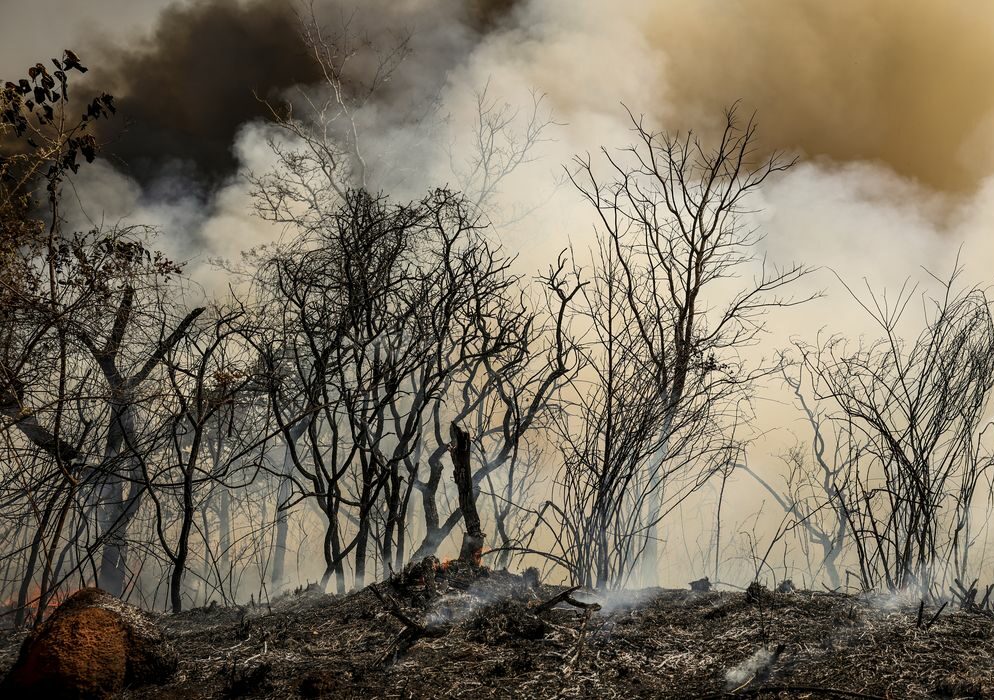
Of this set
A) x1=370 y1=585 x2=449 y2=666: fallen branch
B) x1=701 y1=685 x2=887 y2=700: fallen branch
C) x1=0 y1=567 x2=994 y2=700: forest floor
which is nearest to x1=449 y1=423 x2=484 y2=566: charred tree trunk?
x1=0 y1=567 x2=994 y2=700: forest floor

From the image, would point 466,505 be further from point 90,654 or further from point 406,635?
point 90,654

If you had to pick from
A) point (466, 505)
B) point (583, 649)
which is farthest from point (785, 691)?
point (466, 505)

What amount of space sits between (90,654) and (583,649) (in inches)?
→ 90.4

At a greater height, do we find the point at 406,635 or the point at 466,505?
the point at 466,505

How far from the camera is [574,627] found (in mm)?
3771

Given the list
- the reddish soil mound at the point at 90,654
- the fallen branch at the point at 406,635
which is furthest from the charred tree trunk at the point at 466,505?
the reddish soil mound at the point at 90,654

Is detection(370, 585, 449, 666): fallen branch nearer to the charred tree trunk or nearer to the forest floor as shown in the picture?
the forest floor

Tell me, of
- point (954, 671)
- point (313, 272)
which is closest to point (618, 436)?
point (954, 671)

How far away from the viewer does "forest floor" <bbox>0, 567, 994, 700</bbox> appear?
10.2 ft

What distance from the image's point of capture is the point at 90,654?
3348 mm

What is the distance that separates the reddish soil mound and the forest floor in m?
0.12

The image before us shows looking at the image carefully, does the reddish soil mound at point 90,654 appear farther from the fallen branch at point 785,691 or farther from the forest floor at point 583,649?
the fallen branch at point 785,691

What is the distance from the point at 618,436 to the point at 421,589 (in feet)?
5.26

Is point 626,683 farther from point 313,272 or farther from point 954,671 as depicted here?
point 313,272
